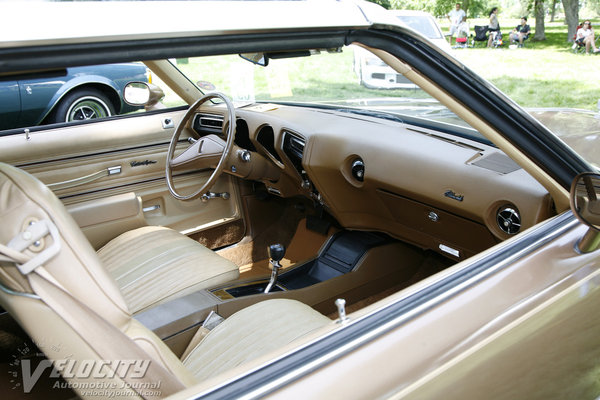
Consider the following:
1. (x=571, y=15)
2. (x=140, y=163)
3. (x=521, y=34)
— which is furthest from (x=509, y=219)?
(x=571, y=15)

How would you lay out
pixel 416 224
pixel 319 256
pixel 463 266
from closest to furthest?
1. pixel 463 266
2. pixel 416 224
3. pixel 319 256

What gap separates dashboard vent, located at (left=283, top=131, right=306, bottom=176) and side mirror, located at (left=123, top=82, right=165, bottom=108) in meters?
1.02

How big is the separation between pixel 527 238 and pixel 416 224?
1181mm

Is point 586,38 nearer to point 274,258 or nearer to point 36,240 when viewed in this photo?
point 274,258

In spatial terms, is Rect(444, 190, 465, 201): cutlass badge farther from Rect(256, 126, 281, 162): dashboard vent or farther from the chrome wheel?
the chrome wheel

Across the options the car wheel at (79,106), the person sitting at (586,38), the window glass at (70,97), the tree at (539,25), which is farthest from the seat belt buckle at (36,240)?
the tree at (539,25)

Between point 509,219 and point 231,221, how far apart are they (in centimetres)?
203

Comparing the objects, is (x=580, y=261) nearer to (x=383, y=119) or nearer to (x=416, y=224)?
(x=416, y=224)

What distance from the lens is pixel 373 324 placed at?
3.99 feet

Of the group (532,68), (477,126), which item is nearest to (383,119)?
(477,126)

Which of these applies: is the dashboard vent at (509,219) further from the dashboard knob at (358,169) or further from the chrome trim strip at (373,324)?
the dashboard knob at (358,169)

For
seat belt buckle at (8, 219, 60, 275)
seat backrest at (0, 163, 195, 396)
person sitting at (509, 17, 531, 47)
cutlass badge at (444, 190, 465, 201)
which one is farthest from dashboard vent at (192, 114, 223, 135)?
person sitting at (509, 17, 531, 47)

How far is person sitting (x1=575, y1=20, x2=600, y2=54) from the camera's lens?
13688 mm

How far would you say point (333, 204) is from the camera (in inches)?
120
